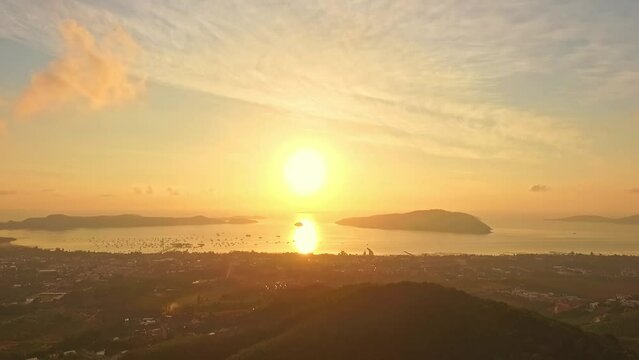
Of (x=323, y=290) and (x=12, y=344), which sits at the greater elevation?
(x=323, y=290)

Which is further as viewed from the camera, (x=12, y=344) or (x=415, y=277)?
(x=415, y=277)

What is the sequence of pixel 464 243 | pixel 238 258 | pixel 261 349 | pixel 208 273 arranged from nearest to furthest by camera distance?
pixel 261 349
pixel 208 273
pixel 238 258
pixel 464 243

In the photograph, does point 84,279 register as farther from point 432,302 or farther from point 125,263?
point 432,302

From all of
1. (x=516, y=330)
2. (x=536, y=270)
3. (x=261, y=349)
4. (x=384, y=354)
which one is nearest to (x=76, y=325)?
(x=261, y=349)

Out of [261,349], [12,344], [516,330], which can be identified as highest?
[516,330]

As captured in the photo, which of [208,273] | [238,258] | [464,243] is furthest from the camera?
[464,243]

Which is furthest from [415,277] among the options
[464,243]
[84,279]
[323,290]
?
[464,243]
